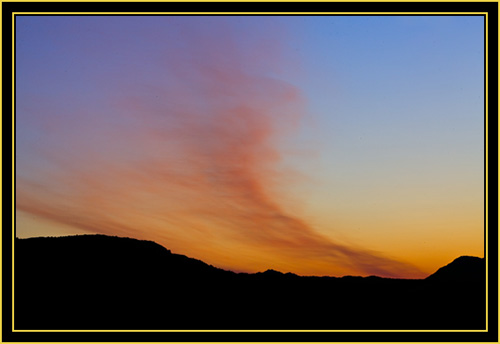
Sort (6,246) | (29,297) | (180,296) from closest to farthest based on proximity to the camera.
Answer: (6,246)
(29,297)
(180,296)

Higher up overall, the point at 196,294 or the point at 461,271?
the point at 461,271

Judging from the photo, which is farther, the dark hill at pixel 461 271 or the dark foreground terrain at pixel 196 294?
the dark hill at pixel 461 271

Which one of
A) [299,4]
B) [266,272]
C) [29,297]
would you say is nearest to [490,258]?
[299,4]

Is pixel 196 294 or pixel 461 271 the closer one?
pixel 196 294

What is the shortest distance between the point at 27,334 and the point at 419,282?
149 feet

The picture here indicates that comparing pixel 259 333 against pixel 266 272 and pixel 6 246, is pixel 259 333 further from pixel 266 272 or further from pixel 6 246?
pixel 266 272

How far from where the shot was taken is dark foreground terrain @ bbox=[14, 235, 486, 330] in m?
36.5

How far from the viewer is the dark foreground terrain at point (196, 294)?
36531 millimetres

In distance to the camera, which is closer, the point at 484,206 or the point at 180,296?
the point at 484,206

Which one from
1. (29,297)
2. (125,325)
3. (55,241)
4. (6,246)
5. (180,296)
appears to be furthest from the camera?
(55,241)

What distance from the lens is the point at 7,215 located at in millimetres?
12141

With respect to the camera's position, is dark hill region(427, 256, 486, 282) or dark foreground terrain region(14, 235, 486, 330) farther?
dark hill region(427, 256, 486, 282)

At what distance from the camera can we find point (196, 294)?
4862cm

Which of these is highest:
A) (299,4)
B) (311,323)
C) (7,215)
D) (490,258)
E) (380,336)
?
(299,4)
